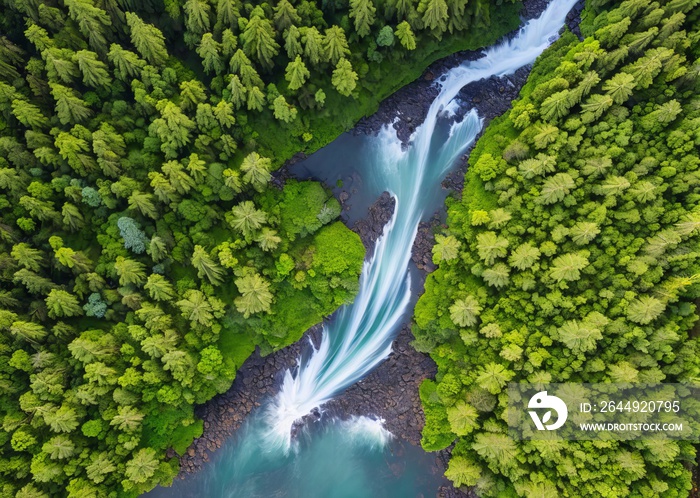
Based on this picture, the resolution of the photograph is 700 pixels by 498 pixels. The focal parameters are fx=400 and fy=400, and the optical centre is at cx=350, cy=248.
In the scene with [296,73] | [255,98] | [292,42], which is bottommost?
[255,98]

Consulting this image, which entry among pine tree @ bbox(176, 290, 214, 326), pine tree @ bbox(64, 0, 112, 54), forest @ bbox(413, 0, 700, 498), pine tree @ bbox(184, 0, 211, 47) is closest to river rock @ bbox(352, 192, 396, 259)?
forest @ bbox(413, 0, 700, 498)

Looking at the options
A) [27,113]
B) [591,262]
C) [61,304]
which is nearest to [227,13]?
[27,113]

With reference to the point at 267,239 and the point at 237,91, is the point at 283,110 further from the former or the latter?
the point at 267,239

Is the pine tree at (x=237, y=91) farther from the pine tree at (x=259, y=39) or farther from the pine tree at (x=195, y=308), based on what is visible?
the pine tree at (x=195, y=308)

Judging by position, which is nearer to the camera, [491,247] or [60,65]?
[60,65]

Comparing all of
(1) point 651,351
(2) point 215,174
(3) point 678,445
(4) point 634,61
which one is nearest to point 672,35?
(4) point 634,61

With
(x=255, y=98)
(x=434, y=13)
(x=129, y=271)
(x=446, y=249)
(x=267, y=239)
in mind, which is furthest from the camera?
(x=446, y=249)

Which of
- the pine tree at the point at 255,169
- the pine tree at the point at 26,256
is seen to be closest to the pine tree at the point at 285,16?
the pine tree at the point at 255,169

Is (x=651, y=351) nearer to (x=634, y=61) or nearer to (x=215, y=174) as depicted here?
(x=634, y=61)
